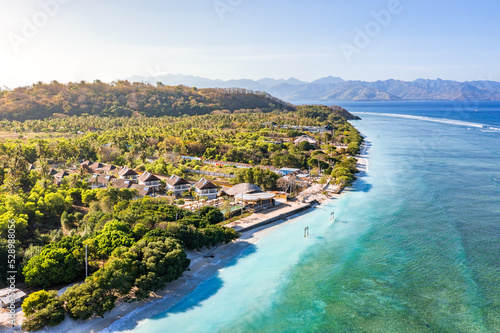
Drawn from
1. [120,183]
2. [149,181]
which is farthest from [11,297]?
[149,181]

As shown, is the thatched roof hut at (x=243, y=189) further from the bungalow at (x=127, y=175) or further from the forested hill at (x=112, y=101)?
the forested hill at (x=112, y=101)

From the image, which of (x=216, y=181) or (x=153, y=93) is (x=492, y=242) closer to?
(x=216, y=181)

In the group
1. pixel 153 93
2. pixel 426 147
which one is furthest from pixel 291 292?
pixel 153 93

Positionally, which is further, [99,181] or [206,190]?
[99,181]

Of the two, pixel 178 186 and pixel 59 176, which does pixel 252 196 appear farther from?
pixel 59 176

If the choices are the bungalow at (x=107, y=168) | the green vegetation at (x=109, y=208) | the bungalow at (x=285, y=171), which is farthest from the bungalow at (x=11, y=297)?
the bungalow at (x=285, y=171)

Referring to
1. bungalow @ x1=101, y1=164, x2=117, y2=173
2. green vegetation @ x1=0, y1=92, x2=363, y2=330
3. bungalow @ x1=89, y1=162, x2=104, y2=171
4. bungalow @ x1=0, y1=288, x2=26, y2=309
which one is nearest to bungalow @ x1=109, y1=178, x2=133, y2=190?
green vegetation @ x1=0, y1=92, x2=363, y2=330
